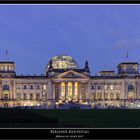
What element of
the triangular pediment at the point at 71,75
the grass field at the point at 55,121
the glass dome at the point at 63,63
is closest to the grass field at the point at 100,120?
the grass field at the point at 55,121

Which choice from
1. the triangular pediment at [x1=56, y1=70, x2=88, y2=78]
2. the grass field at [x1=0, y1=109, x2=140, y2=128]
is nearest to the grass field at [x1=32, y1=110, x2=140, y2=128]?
the grass field at [x1=0, y1=109, x2=140, y2=128]

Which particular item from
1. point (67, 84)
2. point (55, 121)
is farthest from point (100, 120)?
point (67, 84)

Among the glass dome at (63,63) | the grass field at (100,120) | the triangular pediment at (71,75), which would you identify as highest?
the glass dome at (63,63)

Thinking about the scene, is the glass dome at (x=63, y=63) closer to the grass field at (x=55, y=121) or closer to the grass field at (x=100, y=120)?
the grass field at (x=100, y=120)

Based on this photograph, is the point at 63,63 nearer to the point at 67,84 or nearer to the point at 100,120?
the point at 67,84

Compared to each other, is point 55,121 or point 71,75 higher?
point 71,75

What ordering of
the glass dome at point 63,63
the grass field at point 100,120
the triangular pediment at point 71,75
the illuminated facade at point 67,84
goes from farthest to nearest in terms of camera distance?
the triangular pediment at point 71,75, the illuminated facade at point 67,84, the glass dome at point 63,63, the grass field at point 100,120

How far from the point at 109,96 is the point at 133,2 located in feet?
359

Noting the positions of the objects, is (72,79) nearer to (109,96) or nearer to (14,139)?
(109,96)

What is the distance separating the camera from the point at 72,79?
138 meters

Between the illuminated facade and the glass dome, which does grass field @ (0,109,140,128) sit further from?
the illuminated facade

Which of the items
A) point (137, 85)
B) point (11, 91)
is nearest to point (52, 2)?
point (11, 91)

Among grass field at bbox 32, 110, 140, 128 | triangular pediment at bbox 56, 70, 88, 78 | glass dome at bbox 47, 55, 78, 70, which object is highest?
glass dome at bbox 47, 55, 78, 70

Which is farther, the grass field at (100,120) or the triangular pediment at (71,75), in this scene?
the triangular pediment at (71,75)
